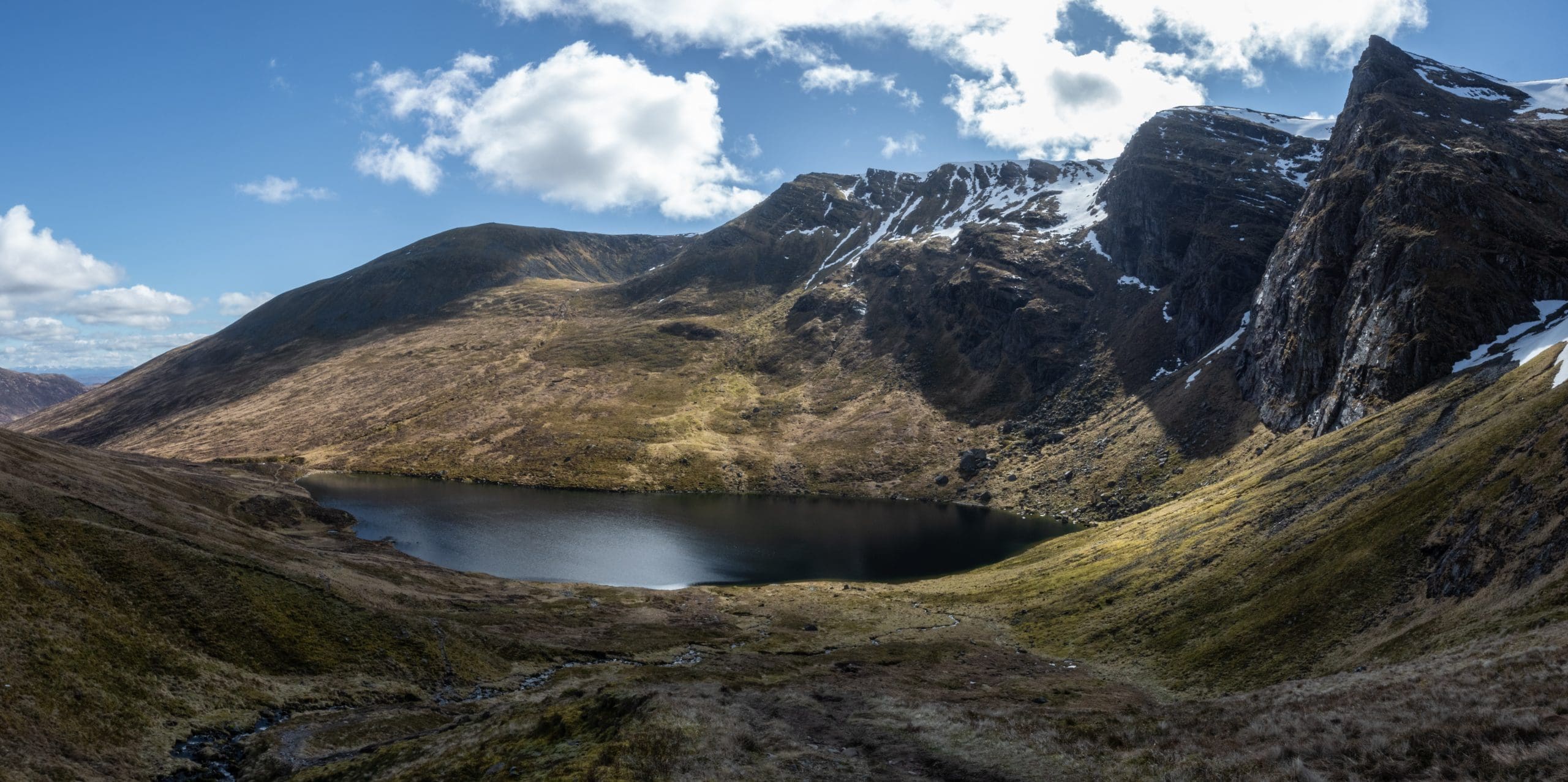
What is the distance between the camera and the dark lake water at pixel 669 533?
11250cm

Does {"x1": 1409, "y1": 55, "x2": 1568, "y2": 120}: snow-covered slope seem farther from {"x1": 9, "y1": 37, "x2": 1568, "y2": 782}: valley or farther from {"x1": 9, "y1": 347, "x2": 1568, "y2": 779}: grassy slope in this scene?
{"x1": 9, "y1": 347, "x2": 1568, "y2": 779}: grassy slope

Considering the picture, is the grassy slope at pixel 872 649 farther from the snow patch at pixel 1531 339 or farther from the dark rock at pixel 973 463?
the dark rock at pixel 973 463

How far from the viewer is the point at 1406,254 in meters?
115

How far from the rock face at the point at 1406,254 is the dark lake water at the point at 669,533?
57321 millimetres

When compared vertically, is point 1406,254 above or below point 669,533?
above

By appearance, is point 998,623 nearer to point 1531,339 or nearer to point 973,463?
point 1531,339

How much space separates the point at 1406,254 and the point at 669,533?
144m

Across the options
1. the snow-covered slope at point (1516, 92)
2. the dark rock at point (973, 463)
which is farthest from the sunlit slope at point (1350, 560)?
the snow-covered slope at point (1516, 92)

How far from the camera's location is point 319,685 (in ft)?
144

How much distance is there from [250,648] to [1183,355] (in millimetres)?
219300

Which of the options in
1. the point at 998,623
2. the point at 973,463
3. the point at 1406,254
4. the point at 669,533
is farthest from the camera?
the point at 973,463

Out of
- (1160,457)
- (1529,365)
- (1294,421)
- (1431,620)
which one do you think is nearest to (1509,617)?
(1431,620)

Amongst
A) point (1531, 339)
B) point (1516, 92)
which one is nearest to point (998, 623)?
point (1531, 339)

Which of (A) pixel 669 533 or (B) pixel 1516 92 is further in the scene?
(B) pixel 1516 92
